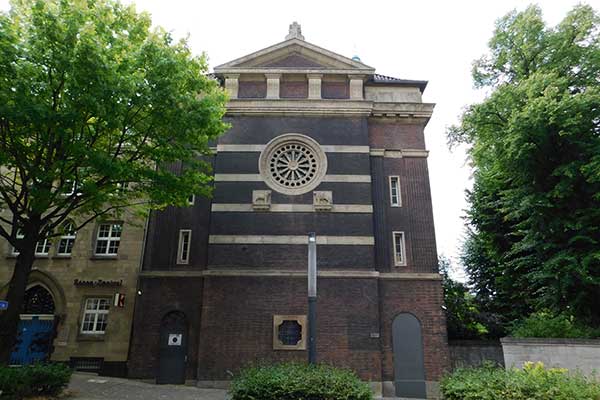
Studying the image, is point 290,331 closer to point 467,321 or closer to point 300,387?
point 300,387

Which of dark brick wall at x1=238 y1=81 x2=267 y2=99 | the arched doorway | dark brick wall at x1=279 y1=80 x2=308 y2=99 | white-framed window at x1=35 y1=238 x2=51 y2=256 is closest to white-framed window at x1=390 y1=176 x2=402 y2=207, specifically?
dark brick wall at x1=279 y1=80 x2=308 y2=99

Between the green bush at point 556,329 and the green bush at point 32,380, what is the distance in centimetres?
1590

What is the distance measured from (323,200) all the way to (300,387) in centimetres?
1047

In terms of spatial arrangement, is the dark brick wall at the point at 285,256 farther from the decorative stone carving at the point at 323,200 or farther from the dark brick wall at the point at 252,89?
the dark brick wall at the point at 252,89

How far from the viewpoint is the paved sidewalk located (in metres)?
13.2

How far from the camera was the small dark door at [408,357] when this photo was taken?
16297mm

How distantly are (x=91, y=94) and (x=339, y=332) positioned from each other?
12.4m

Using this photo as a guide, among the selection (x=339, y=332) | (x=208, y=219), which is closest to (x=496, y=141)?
(x=339, y=332)

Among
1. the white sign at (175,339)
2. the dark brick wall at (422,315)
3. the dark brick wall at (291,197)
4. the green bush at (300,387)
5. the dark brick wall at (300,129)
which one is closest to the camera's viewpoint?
the green bush at (300,387)

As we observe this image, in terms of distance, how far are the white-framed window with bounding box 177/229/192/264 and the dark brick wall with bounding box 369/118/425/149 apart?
9889mm

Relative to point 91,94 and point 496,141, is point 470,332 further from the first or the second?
point 91,94

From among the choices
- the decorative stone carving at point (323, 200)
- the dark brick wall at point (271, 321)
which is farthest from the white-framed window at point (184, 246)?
the decorative stone carving at point (323, 200)

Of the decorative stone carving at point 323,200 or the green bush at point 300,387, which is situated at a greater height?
the decorative stone carving at point 323,200

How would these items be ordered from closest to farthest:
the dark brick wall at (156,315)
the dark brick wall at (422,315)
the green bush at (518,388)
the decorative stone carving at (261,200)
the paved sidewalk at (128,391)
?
the green bush at (518,388) < the paved sidewalk at (128,391) < the dark brick wall at (422,315) < the dark brick wall at (156,315) < the decorative stone carving at (261,200)
